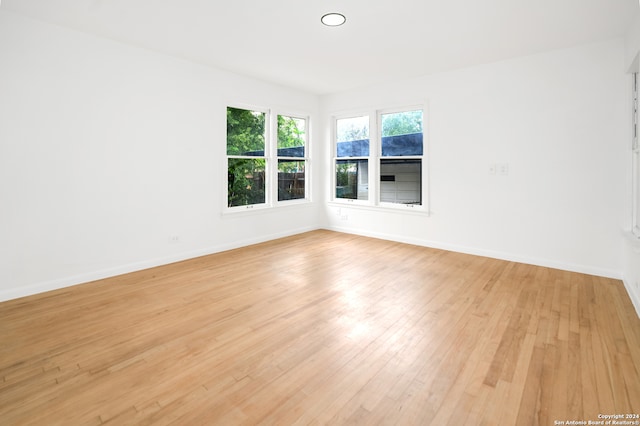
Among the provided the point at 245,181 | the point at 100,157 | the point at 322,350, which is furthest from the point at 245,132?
the point at 322,350

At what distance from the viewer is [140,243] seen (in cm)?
402

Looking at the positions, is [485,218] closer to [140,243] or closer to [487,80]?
[487,80]

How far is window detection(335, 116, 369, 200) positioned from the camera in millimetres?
5938

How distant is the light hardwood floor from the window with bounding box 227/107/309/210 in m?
1.93

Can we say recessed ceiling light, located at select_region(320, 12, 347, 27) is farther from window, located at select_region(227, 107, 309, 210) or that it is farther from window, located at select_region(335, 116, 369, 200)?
window, located at select_region(335, 116, 369, 200)

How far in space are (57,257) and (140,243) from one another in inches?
32.5

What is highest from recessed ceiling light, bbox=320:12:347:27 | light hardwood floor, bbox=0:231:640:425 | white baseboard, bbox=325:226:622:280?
recessed ceiling light, bbox=320:12:347:27

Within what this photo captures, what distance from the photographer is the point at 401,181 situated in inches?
216

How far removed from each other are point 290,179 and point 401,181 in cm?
204

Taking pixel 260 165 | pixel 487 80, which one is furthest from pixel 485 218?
pixel 260 165

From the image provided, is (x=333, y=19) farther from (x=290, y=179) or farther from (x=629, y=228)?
(x=629, y=228)

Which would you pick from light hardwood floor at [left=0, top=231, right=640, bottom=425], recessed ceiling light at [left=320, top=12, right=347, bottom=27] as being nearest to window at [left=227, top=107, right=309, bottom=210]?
light hardwood floor at [left=0, top=231, right=640, bottom=425]

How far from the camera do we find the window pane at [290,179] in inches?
231

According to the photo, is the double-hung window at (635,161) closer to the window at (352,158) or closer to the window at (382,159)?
the window at (382,159)
